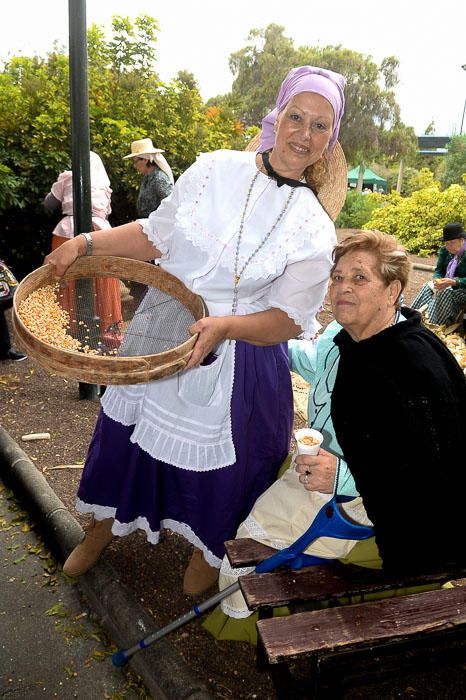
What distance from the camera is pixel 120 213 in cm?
826

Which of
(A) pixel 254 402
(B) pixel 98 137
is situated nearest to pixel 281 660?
(A) pixel 254 402

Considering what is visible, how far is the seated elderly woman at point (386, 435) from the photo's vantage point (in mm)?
1959

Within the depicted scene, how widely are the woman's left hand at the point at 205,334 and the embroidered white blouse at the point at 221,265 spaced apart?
0.27 meters

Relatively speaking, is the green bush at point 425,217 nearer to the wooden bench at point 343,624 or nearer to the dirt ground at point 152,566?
the dirt ground at point 152,566

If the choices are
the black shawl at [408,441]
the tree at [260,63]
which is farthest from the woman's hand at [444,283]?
the tree at [260,63]

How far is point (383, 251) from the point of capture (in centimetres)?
214

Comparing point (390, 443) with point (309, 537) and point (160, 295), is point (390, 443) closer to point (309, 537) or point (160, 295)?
point (309, 537)

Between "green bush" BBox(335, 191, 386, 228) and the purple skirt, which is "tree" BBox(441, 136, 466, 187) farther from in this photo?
the purple skirt

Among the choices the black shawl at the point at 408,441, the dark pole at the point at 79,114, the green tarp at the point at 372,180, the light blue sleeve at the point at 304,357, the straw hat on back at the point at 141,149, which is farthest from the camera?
the green tarp at the point at 372,180

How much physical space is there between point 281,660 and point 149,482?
38.9 inches

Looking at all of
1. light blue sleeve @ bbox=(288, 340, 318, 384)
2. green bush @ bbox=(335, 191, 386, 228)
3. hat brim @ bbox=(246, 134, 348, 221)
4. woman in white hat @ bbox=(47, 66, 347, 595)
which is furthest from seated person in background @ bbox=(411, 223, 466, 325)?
green bush @ bbox=(335, 191, 386, 228)

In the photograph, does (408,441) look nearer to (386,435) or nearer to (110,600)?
(386,435)

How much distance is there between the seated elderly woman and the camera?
1959 millimetres

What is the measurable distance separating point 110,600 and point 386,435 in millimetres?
1586
